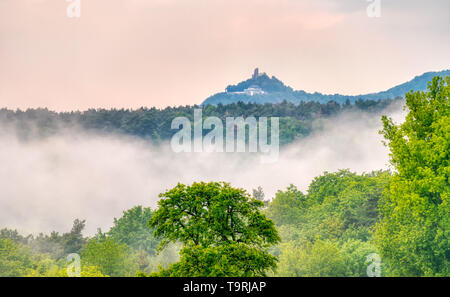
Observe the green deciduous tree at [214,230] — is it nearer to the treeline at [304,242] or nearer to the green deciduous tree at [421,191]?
the green deciduous tree at [421,191]

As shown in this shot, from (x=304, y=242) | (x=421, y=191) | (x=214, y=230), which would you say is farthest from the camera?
(x=304, y=242)

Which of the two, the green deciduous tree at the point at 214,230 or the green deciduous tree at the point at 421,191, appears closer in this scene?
the green deciduous tree at the point at 214,230

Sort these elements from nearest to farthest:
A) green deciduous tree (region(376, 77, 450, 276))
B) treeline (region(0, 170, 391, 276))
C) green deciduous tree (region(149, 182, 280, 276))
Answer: green deciduous tree (region(149, 182, 280, 276)), green deciduous tree (region(376, 77, 450, 276)), treeline (region(0, 170, 391, 276))

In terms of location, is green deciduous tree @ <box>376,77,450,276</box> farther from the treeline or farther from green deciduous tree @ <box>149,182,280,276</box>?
the treeline

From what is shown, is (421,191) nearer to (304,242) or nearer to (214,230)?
(214,230)

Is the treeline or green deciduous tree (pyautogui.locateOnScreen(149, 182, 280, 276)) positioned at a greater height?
green deciduous tree (pyautogui.locateOnScreen(149, 182, 280, 276))

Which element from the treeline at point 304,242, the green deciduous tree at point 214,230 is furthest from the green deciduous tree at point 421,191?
the treeline at point 304,242

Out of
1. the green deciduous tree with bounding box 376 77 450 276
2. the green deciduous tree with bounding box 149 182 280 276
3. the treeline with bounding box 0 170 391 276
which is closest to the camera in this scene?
the green deciduous tree with bounding box 149 182 280 276

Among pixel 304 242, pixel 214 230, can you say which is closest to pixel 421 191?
pixel 214 230

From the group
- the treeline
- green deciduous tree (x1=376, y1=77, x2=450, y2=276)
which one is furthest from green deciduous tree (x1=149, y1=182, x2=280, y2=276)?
the treeline

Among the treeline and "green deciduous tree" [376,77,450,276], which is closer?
"green deciduous tree" [376,77,450,276]
